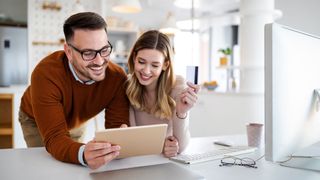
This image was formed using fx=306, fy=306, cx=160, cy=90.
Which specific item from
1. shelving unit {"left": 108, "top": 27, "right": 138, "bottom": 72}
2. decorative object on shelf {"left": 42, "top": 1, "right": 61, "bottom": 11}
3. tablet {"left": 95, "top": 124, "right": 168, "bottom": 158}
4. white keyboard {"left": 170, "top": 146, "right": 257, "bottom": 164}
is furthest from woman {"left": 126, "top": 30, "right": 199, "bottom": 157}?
decorative object on shelf {"left": 42, "top": 1, "right": 61, "bottom": 11}

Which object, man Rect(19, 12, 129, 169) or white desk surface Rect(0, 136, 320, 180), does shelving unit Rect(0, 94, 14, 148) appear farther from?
white desk surface Rect(0, 136, 320, 180)

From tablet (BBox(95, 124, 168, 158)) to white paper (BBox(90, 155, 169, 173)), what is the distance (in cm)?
4

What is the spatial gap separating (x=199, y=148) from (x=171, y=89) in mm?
306

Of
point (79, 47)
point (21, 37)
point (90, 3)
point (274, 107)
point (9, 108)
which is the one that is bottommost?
point (9, 108)

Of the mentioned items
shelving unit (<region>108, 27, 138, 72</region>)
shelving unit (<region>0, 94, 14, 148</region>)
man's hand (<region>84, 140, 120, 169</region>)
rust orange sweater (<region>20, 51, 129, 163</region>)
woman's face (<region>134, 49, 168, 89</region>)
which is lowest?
shelving unit (<region>0, 94, 14, 148</region>)

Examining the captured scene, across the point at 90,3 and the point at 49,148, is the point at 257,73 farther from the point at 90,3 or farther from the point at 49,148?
the point at 90,3

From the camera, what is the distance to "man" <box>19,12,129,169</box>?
40.5 inches

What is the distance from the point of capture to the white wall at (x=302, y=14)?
3.47 metres

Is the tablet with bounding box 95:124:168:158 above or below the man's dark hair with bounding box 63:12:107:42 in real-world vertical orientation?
below

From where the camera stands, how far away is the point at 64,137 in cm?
110

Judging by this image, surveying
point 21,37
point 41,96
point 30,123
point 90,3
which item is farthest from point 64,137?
point 90,3

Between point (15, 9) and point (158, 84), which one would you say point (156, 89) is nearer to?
point (158, 84)

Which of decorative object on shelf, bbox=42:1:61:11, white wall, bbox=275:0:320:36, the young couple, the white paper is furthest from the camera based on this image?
decorative object on shelf, bbox=42:1:61:11

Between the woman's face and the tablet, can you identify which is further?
the woman's face
